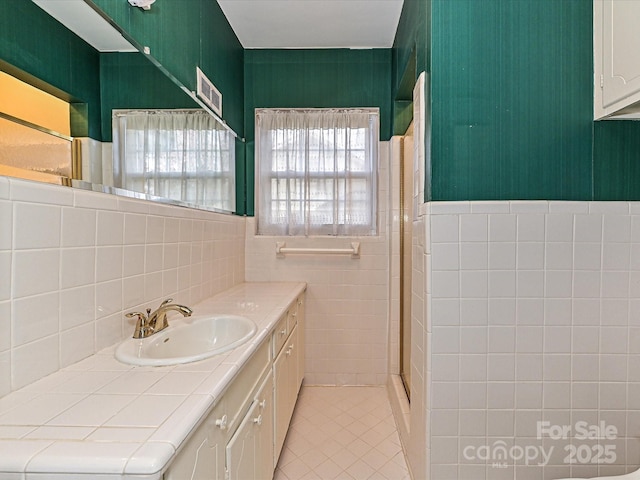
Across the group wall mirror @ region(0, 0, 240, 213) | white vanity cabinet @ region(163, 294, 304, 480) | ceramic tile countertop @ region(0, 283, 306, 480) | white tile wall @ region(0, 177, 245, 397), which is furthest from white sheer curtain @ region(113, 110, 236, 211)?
white vanity cabinet @ region(163, 294, 304, 480)

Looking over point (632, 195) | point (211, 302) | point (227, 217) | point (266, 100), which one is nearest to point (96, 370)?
point (211, 302)

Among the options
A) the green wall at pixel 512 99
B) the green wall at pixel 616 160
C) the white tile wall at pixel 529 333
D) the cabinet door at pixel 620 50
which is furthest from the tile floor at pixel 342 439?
the cabinet door at pixel 620 50

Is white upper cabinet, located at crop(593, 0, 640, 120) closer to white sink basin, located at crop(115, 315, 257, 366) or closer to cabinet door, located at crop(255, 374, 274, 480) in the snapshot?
white sink basin, located at crop(115, 315, 257, 366)

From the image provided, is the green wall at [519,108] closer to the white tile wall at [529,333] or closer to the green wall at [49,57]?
the white tile wall at [529,333]

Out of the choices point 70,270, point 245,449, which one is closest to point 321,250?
point 245,449

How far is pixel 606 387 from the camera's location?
152cm

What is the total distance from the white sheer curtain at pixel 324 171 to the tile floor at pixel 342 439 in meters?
1.23

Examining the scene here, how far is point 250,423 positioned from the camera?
126cm

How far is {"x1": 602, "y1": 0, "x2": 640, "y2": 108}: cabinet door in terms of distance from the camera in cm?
130

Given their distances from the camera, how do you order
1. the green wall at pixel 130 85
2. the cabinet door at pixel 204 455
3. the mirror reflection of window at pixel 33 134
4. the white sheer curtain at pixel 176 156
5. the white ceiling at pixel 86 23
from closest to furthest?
the cabinet door at pixel 204 455 < the mirror reflection of window at pixel 33 134 < the white ceiling at pixel 86 23 < the green wall at pixel 130 85 < the white sheer curtain at pixel 176 156

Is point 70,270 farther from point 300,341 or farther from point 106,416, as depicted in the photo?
point 300,341

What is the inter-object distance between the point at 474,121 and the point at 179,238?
56.3 inches

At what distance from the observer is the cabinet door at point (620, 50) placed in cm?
130

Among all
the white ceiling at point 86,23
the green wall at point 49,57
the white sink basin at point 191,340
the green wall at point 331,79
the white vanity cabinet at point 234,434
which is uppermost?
the green wall at point 331,79
